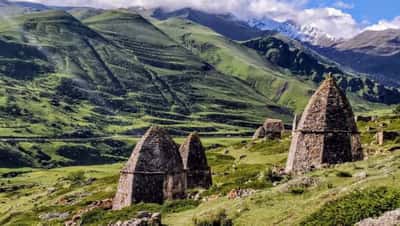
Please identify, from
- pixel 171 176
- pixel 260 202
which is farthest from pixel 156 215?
pixel 171 176

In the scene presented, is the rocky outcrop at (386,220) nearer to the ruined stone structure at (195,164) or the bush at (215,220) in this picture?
the bush at (215,220)

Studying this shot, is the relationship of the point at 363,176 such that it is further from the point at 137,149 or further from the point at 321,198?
the point at 137,149

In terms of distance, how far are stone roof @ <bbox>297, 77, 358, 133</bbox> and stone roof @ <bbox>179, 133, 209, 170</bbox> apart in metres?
16.6

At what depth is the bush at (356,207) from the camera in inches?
853

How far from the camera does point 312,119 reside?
116ft

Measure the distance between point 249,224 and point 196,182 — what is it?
1001 inches

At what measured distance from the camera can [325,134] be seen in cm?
3509

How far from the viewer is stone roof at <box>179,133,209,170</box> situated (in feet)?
167

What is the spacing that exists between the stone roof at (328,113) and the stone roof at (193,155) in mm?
16643

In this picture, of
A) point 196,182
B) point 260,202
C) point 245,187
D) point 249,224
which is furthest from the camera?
point 196,182

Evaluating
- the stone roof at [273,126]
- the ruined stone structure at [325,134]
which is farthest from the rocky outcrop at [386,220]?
the stone roof at [273,126]

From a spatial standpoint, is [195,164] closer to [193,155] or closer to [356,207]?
[193,155]

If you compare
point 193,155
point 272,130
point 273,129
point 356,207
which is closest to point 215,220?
point 356,207

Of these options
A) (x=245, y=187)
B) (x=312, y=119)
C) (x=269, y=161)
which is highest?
(x=312, y=119)
